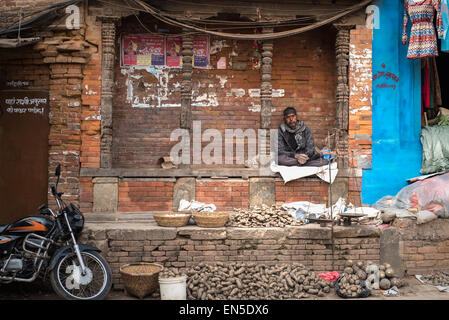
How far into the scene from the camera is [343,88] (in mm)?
7414

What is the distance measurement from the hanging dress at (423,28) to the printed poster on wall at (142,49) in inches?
170

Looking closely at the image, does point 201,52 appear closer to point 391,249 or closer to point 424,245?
point 391,249

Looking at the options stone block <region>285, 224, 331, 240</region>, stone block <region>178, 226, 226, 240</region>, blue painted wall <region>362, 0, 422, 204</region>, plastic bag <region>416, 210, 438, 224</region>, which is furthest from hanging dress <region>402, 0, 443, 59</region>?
stone block <region>178, 226, 226, 240</region>

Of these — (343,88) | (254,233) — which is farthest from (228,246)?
(343,88)

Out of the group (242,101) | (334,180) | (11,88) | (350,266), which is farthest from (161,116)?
(350,266)

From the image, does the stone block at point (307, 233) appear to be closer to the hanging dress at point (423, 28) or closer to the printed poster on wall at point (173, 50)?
the hanging dress at point (423, 28)

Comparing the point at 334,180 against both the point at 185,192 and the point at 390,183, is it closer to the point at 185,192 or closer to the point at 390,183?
the point at 390,183

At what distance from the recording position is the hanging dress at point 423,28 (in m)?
7.10

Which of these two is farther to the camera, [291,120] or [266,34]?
[291,120]

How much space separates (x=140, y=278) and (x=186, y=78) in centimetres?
353

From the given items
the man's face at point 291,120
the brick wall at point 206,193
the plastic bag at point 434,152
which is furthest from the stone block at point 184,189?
the plastic bag at point 434,152

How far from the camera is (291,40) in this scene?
811 cm

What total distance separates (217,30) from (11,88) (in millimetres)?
3744

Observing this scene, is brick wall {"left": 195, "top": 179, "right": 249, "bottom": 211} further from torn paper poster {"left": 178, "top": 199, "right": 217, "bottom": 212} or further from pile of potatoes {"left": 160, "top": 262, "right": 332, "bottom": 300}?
pile of potatoes {"left": 160, "top": 262, "right": 332, "bottom": 300}
